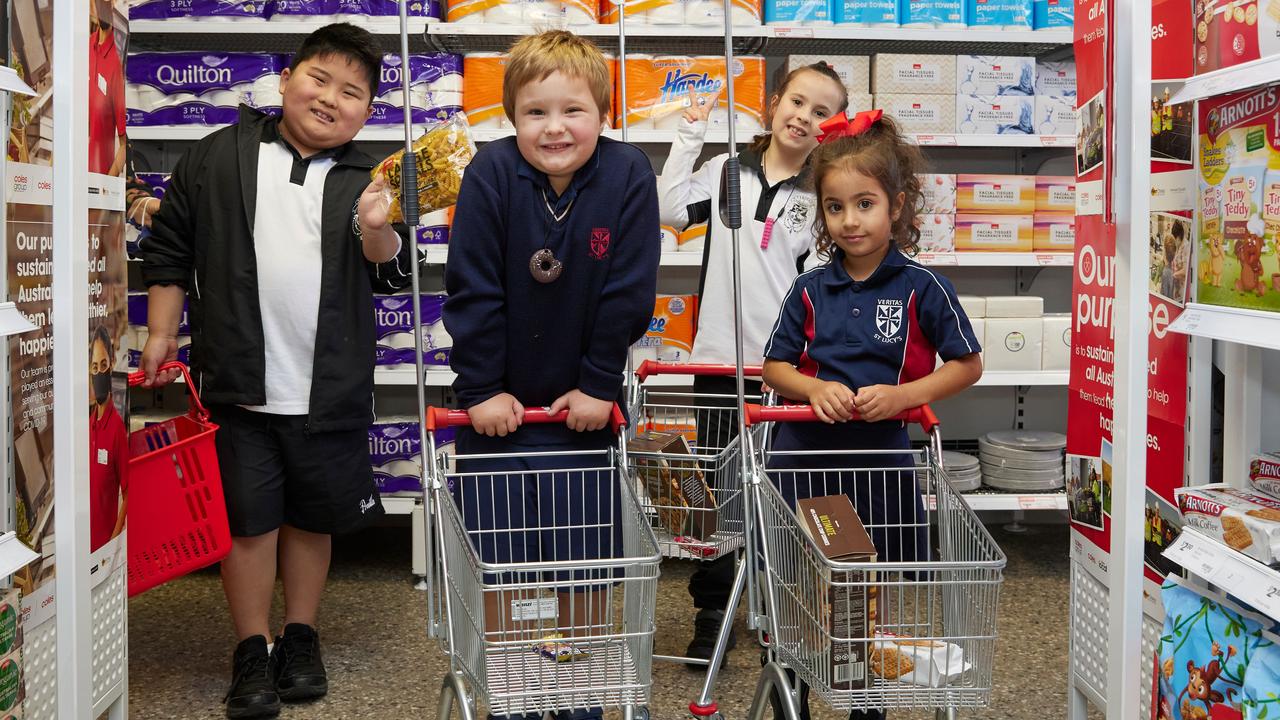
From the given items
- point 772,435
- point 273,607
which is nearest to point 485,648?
point 772,435

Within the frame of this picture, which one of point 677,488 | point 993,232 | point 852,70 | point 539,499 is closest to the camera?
point 539,499

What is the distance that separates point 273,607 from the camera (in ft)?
12.5

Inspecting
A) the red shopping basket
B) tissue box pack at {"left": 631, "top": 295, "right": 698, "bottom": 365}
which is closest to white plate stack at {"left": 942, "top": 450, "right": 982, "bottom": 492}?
tissue box pack at {"left": 631, "top": 295, "right": 698, "bottom": 365}

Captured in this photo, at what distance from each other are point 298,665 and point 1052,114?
127 inches

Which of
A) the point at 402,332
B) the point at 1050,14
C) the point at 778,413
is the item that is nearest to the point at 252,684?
the point at 402,332

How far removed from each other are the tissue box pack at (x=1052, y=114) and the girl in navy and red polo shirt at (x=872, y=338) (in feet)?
6.33

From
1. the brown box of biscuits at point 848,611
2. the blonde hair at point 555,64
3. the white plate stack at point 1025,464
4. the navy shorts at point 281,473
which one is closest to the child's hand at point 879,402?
the brown box of biscuits at point 848,611

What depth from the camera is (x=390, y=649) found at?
345 cm

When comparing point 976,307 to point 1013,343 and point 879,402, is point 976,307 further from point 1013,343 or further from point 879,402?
point 879,402

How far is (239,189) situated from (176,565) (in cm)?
99

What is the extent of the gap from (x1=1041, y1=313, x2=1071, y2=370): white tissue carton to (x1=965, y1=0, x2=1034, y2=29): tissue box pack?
1.11 m

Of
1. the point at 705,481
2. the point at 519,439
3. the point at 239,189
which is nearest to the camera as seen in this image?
the point at 519,439

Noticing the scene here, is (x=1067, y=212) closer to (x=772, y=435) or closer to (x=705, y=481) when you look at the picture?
(x=772, y=435)

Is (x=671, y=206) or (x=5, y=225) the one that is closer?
(x=5, y=225)
